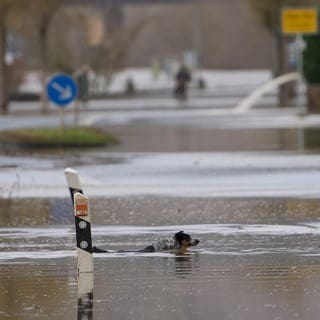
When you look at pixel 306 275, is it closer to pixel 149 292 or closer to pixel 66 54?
pixel 149 292

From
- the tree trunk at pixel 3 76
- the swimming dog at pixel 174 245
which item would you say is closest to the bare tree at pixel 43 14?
the tree trunk at pixel 3 76

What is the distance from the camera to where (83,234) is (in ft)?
39.2

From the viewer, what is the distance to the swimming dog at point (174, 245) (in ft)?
44.7

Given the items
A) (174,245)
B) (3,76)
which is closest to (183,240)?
(174,245)

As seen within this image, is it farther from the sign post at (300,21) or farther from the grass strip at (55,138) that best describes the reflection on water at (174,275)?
the sign post at (300,21)

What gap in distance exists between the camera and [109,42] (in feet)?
220

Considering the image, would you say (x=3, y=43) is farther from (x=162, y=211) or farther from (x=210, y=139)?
(x=162, y=211)

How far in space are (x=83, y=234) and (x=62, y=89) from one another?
A: 1690 cm

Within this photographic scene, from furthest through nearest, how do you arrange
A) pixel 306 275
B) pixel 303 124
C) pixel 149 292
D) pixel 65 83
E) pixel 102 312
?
pixel 303 124 → pixel 65 83 → pixel 306 275 → pixel 149 292 → pixel 102 312

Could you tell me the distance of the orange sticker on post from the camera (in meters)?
11.8

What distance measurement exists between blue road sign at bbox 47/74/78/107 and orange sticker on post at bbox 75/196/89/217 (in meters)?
16.8

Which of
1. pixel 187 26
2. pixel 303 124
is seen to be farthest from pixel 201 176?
pixel 187 26

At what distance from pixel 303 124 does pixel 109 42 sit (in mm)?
31377

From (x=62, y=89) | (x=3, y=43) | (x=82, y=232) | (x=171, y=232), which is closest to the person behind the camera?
(x=82, y=232)
